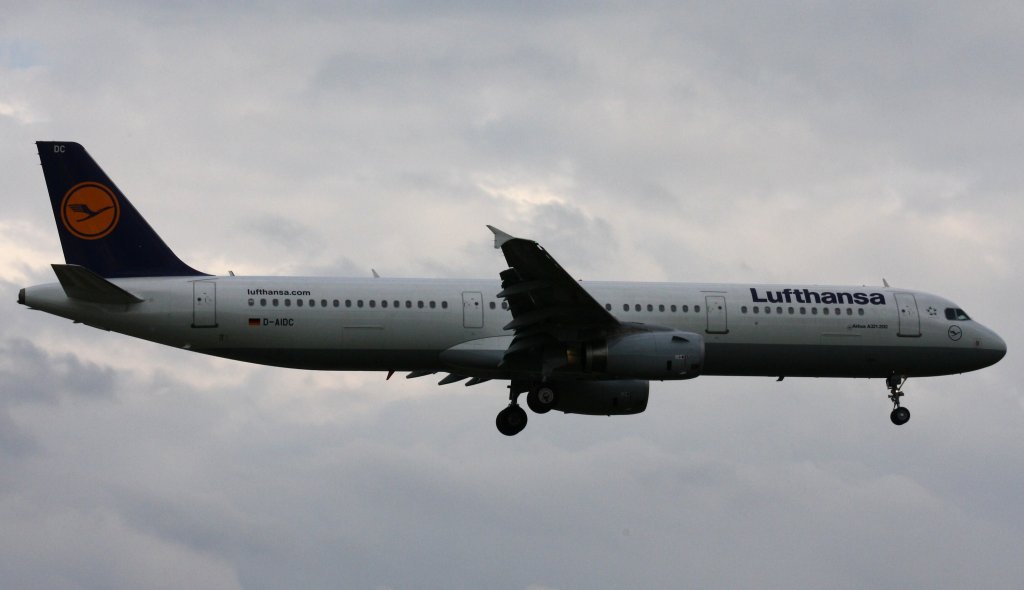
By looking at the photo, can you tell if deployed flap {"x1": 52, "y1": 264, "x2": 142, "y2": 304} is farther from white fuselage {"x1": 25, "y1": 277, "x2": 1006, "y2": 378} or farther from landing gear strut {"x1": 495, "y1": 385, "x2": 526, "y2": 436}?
landing gear strut {"x1": 495, "y1": 385, "x2": 526, "y2": 436}

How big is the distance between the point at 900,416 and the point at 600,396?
27.4ft

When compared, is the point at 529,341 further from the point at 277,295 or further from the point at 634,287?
the point at 277,295

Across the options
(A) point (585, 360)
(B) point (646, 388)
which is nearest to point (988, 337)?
(B) point (646, 388)

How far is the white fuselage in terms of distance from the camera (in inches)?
1307

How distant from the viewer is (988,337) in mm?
38125

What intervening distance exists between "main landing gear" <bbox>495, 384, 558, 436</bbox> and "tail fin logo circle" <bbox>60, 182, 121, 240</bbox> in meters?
10.8

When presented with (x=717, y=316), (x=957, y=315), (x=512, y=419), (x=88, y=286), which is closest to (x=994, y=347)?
(x=957, y=315)

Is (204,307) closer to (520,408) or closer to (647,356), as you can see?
(520,408)

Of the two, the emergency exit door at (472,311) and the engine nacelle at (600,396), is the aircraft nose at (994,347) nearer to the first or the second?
the engine nacelle at (600,396)


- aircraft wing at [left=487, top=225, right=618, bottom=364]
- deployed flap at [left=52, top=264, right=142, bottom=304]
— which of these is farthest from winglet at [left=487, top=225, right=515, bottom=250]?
deployed flap at [left=52, top=264, right=142, bottom=304]

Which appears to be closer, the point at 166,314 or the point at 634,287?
the point at 166,314

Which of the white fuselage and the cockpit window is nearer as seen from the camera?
the white fuselage

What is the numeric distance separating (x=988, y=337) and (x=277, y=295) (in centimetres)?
1922

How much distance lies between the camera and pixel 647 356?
32.4 metres
